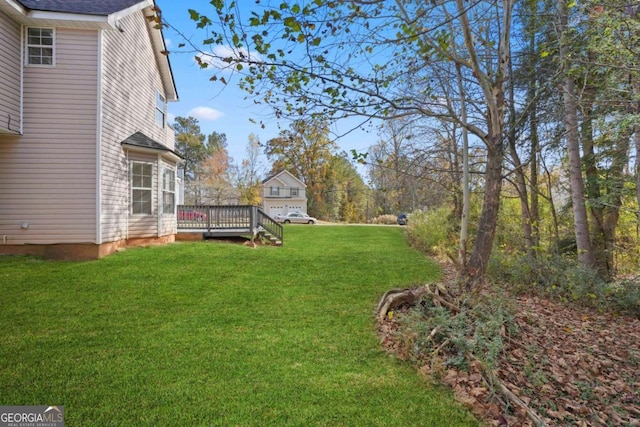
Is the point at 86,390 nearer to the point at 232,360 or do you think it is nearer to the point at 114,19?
the point at 232,360

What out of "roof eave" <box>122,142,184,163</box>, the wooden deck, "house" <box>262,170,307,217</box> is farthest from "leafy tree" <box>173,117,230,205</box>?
"roof eave" <box>122,142,184,163</box>

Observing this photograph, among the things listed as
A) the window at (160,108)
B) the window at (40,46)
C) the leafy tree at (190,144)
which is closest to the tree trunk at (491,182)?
the window at (40,46)

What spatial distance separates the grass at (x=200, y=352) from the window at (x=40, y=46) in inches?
174

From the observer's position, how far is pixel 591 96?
5645 millimetres

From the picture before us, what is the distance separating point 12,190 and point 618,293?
1197cm

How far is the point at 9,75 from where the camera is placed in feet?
22.2

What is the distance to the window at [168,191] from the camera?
10117 millimetres

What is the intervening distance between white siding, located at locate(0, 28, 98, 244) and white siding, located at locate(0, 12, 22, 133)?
7.5 inches

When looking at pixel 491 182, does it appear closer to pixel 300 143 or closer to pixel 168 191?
pixel 300 143

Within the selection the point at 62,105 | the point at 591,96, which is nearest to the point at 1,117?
the point at 62,105

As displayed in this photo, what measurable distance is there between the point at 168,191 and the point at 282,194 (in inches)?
887

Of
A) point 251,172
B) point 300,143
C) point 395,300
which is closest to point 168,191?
point 300,143

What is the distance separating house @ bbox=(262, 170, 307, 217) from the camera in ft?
107

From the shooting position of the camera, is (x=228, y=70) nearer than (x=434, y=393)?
No
